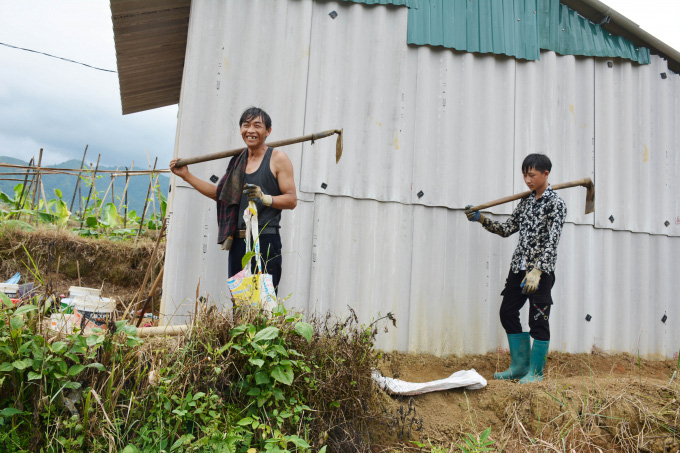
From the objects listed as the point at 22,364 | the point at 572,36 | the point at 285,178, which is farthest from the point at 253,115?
the point at 572,36

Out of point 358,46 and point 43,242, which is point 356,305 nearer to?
point 358,46

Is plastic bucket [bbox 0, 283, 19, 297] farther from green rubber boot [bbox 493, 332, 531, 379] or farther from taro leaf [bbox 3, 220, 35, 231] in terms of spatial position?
green rubber boot [bbox 493, 332, 531, 379]

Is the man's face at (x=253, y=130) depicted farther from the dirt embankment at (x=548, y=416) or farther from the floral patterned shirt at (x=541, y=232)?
the floral patterned shirt at (x=541, y=232)

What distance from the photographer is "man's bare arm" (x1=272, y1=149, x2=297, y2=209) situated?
338cm

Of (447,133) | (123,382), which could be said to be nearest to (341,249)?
(447,133)

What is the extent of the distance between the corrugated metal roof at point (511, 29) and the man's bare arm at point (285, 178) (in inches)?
79.5

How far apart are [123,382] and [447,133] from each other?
3.50m

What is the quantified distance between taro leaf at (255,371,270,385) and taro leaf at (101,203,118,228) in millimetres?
5864

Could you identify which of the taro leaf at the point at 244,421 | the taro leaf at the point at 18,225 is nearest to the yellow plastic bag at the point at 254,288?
the taro leaf at the point at 244,421

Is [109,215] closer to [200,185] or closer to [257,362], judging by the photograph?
[200,185]

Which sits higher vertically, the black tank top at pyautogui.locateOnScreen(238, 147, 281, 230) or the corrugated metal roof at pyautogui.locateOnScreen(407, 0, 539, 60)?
the corrugated metal roof at pyautogui.locateOnScreen(407, 0, 539, 60)

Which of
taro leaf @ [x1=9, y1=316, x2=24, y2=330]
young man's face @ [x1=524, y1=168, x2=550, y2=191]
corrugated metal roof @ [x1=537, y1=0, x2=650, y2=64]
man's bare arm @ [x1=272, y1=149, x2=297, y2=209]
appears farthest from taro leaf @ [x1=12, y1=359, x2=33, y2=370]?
corrugated metal roof @ [x1=537, y1=0, x2=650, y2=64]

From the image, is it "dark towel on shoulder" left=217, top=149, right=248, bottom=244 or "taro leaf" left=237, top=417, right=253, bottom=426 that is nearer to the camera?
"taro leaf" left=237, top=417, right=253, bottom=426

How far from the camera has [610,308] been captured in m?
5.05
